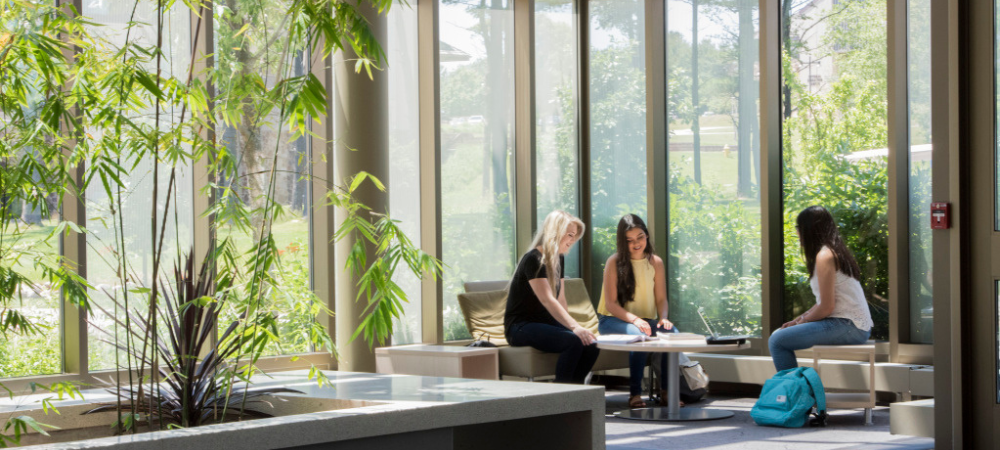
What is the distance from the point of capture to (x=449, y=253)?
8375 millimetres

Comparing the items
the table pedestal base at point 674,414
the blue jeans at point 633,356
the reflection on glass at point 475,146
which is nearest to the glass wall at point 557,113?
the reflection on glass at point 475,146

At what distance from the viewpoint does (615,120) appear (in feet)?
29.1

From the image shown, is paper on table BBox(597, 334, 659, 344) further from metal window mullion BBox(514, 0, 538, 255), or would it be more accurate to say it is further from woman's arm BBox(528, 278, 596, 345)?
metal window mullion BBox(514, 0, 538, 255)

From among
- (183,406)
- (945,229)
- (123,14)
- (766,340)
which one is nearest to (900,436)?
(945,229)

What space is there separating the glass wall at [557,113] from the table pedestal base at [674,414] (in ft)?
7.29

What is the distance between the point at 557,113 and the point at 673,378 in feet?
9.62

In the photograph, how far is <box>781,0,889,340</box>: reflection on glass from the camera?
7617mm

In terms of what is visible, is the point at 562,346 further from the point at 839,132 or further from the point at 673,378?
the point at 839,132

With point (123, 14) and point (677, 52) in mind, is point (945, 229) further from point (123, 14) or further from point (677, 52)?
point (123, 14)

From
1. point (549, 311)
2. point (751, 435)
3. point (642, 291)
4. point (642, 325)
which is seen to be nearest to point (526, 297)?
point (549, 311)

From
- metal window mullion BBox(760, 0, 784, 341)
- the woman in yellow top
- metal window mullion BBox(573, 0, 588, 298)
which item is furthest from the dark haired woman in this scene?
metal window mullion BBox(573, 0, 588, 298)

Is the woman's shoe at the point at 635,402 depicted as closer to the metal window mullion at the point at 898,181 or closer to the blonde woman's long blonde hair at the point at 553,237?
the blonde woman's long blonde hair at the point at 553,237

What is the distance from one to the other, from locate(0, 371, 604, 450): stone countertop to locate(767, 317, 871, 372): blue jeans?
11.7ft

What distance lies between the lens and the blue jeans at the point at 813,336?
6.80 metres
